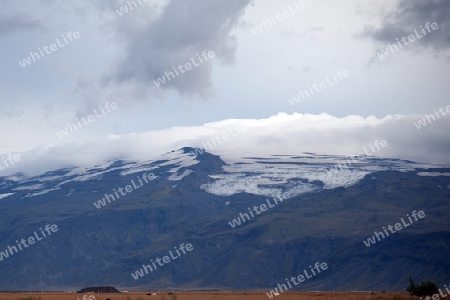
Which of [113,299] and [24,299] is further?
[113,299]

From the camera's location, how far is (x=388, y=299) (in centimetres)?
9712

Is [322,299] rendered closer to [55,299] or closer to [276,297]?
[276,297]

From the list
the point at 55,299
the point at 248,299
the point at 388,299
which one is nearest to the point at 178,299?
the point at 248,299

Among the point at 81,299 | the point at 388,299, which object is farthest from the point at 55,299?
the point at 388,299

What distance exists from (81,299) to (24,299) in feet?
37.6

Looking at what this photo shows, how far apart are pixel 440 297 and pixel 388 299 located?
672cm

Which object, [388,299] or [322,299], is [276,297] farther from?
[388,299]

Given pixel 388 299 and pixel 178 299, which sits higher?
pixel 178 299

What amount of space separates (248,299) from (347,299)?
14106 millimetres

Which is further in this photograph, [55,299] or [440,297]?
[55,299]

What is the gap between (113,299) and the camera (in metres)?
105

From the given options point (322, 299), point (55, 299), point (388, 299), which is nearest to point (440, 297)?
point (388, 299)

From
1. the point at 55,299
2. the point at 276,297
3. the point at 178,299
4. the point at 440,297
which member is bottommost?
the point at 440,297

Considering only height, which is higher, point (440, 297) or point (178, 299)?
point (178, 299)
